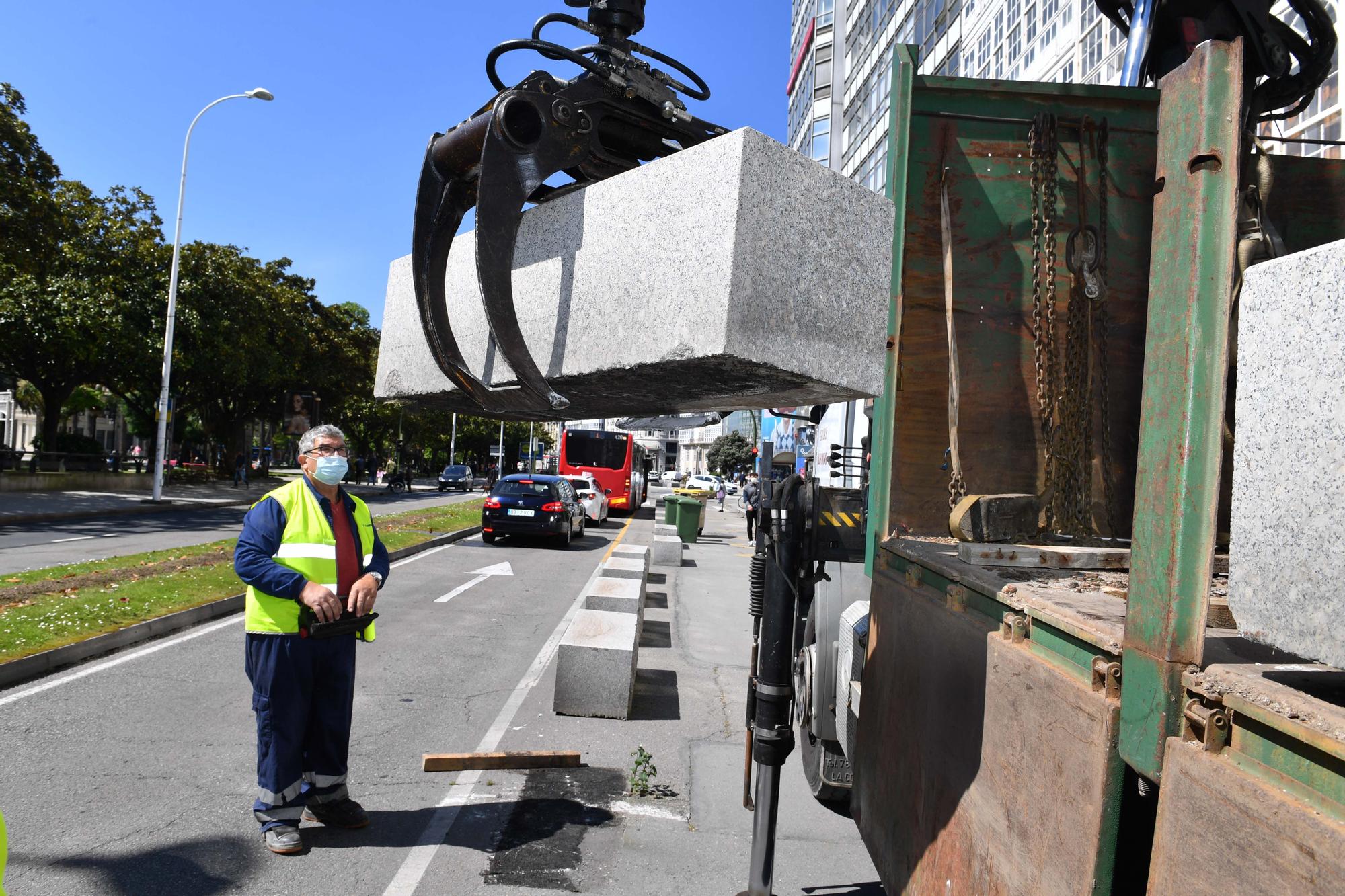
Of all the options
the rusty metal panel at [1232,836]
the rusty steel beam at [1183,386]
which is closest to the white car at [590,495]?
the rusty steel beam at [1183,386]

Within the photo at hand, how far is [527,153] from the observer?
2.64 meters

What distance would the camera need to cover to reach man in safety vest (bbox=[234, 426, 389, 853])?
14.1 feet

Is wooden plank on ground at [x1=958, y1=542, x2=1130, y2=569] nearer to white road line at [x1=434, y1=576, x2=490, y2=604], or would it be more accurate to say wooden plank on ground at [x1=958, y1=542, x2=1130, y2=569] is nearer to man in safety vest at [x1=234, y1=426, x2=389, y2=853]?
man in safety vest at [x1=234, y1=426, x2=389, y2=853]

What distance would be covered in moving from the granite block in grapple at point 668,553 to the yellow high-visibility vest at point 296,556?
13183 millimetres

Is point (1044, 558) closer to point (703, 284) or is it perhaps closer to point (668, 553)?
point (703, 284)

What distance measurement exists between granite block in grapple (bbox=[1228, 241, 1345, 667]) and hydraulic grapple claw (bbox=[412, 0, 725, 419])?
72.2 inches

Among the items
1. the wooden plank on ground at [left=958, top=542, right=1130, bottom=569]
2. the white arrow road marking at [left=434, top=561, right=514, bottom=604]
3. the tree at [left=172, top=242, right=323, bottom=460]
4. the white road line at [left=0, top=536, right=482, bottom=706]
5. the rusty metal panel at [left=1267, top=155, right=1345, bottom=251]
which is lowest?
the white arrow road marking at [left=434, top=561, right=514, bottom=604]

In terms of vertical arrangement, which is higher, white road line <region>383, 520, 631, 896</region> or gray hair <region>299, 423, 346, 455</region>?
gray hair <region>299, 423, 346, 455</region>

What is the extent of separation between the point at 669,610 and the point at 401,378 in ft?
30.9

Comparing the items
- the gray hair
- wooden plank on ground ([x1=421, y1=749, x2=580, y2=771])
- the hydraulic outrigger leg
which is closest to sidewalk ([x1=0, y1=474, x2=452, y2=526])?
wooden plank on ground ([x1=421, y1=749, x2=580, y2=771])

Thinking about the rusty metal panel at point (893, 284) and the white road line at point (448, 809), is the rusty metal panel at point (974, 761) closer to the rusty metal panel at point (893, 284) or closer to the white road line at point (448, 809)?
the rusty metal panel at point (893, 284)

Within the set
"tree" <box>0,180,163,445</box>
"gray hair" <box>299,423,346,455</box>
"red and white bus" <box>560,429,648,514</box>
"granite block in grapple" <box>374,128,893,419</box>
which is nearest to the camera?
"granite block in grapple" <box>374,128,893,419</box>

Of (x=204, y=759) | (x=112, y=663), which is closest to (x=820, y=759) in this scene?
(x=204, y=759)

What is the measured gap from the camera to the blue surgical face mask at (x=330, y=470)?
15.1 feet
